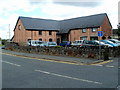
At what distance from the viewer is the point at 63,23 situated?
50.6 metres

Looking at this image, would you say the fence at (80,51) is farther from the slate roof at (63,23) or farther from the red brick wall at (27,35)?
the slate roof at (63,23)

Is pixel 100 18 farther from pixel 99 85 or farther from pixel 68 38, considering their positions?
pixel 99 85

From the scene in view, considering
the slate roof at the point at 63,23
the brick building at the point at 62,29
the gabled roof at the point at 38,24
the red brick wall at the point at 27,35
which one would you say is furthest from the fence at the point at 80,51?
the gabled roof at the point at 38,24

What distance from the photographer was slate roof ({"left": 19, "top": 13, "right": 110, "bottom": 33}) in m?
41.1

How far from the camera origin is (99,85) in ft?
21.7

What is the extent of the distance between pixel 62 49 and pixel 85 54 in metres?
3.39

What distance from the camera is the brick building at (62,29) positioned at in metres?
40.6

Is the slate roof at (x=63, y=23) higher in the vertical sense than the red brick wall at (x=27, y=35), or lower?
higher

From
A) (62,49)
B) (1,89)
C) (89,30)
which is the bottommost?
(1,89)

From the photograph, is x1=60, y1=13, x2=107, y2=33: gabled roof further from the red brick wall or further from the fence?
the fence

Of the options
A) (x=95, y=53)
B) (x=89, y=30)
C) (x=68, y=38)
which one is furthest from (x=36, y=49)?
(x=68, y=38)

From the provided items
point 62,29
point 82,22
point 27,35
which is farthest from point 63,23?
point 27,35

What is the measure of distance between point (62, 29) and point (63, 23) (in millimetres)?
3100

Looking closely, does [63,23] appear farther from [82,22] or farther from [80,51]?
[80,51]
